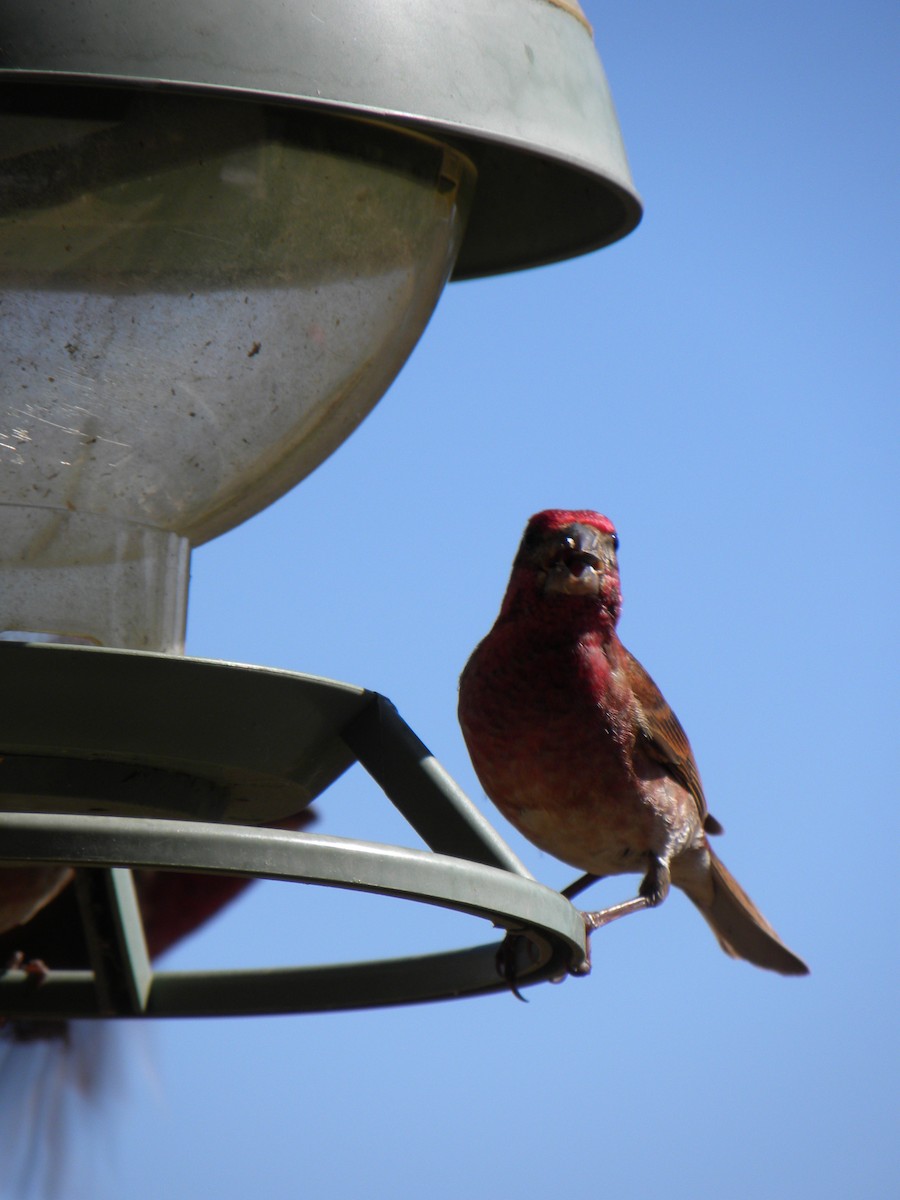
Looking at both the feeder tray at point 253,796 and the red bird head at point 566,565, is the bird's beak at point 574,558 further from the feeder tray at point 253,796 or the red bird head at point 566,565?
the feeder tray at point 253,796

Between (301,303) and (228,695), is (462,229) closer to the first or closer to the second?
(301,303)

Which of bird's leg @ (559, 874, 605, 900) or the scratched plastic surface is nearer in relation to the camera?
the scratched plastic surface

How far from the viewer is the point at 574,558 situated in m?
3.12

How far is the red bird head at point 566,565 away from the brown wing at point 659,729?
0.80 feet

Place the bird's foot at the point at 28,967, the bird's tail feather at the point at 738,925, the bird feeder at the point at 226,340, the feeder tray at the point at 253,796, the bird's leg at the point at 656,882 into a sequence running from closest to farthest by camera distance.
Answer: the feeder tray at the point at 253,796, the bird feeder at the point at 226,340, the bird's foot at the point at 28,967, the bird's leg at the point at 656,882, the bird's tail feather at the point at 738,925

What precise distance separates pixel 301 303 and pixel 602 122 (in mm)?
482

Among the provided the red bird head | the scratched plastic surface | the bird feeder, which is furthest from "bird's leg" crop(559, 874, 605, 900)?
the scratched plastic surface

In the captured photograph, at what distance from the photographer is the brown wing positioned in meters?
3.49

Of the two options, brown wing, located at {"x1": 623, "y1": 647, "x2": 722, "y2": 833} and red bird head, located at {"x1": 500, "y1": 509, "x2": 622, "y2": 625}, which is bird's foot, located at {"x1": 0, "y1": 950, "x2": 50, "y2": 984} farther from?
brown wing, located at {"x1": 623, "y1": 647, "x2": 722, "y2": 833}

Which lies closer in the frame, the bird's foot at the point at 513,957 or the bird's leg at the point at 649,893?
the bird's foot at the point at 513,957

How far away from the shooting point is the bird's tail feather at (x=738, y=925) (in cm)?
443

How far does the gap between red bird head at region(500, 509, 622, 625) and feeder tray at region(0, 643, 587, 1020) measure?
942mm

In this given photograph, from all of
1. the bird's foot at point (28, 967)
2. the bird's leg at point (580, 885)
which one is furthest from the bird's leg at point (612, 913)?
the bird's foot at point (28, 967)

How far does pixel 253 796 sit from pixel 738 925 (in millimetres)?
2532
